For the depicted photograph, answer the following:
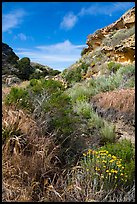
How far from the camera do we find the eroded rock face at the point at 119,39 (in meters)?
15.6

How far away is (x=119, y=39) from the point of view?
1866cm

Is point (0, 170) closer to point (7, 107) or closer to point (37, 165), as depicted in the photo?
point (37, 165)

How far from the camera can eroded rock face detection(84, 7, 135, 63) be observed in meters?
15.6

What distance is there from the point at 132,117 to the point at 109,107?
0.72 meters

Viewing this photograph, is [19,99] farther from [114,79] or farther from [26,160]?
[114,79]

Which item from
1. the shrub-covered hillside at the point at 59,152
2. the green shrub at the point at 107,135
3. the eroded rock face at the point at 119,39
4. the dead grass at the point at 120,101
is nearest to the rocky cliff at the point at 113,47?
the eroded rock face at the point at 119,39

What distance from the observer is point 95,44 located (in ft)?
79.2

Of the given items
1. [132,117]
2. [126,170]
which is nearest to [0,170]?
[126,170]

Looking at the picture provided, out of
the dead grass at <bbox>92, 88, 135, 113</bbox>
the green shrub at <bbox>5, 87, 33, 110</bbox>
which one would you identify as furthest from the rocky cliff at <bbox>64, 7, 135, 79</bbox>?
the green shrub at <bbox>5, 87, 33, 110</bbox>

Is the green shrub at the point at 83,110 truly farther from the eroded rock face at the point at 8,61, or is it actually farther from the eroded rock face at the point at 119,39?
the eroded rock face at the point at 8,61

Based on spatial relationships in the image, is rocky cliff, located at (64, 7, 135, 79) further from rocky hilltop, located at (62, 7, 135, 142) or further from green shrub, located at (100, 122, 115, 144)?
green shrub, located at (100, 122, 115, 144)

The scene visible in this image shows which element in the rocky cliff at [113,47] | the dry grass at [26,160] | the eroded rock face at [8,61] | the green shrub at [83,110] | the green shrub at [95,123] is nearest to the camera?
the dry grass at [26,160]

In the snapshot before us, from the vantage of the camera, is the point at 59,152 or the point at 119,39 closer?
the point at 59,152

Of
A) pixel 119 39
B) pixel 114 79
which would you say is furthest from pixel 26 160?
pixel 119 39
